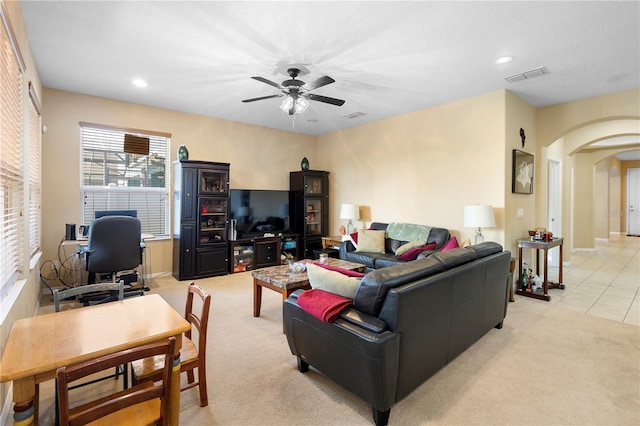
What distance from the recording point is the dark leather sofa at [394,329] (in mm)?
1808

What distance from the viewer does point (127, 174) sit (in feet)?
16.3

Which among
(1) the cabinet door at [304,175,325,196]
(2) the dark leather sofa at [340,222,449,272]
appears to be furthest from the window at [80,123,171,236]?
(2) the dark leather sofa at [340,222,449,272]

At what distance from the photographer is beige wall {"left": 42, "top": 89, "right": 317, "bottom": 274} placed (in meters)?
4.37

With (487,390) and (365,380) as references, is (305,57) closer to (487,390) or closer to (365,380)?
(365,380)

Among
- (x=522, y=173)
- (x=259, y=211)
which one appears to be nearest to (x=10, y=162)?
(x=259, y=211)

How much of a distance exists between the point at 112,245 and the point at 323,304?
3039mm

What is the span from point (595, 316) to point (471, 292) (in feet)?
7.47

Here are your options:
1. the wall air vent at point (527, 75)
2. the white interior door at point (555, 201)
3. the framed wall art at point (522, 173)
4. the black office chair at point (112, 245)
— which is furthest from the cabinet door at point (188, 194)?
the white interior door at point (555, 201)

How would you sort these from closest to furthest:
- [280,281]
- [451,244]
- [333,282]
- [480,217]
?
[333,282]
[280,281]
[480,217]
[451,244]

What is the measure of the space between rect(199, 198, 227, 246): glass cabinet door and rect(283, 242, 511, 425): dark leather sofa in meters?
3.39

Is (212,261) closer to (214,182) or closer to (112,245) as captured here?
(214,182)

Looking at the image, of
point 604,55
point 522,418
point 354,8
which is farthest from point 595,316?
point 354,8

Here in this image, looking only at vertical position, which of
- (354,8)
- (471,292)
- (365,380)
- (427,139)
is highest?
(354,8)

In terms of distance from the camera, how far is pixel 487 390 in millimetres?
2207
